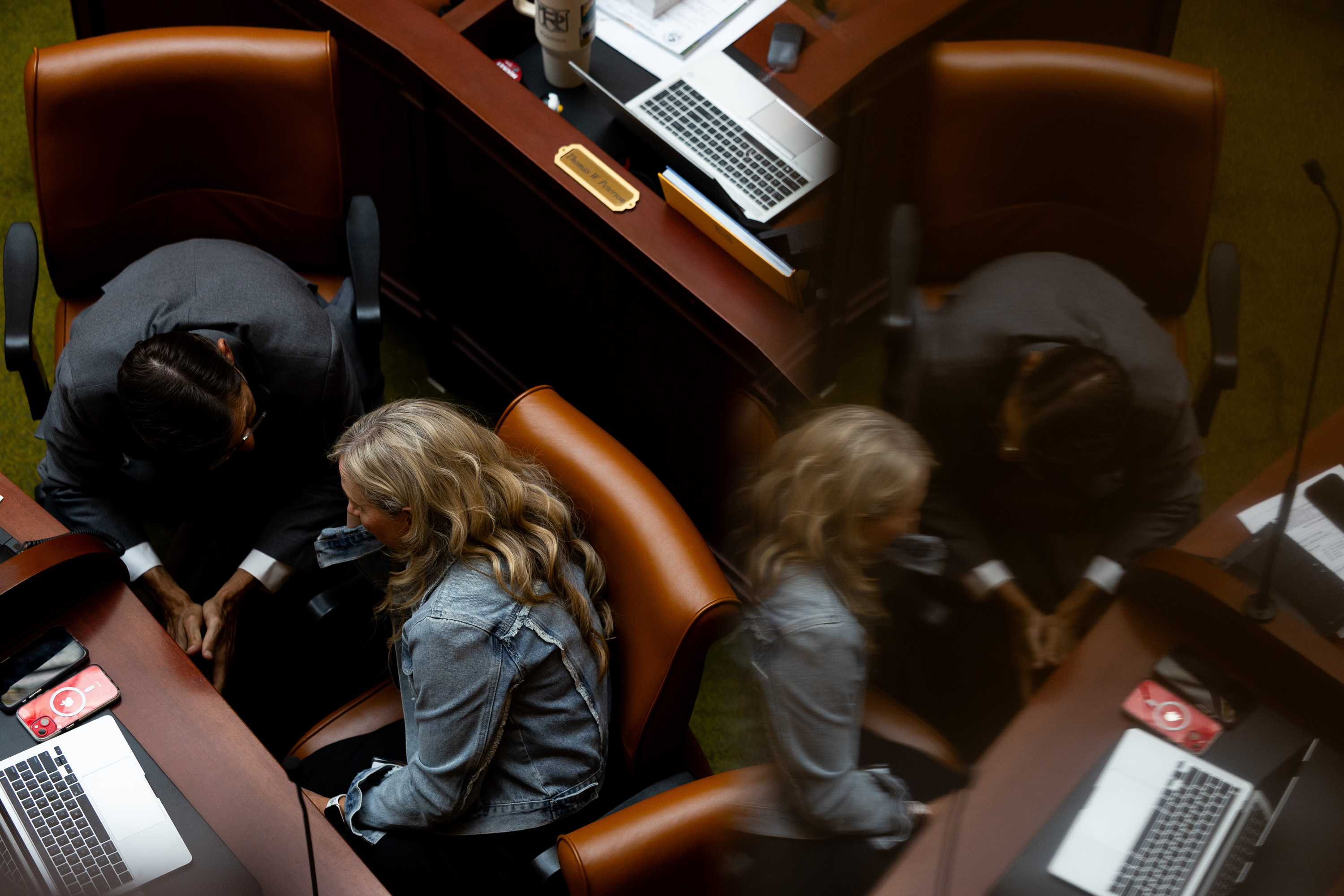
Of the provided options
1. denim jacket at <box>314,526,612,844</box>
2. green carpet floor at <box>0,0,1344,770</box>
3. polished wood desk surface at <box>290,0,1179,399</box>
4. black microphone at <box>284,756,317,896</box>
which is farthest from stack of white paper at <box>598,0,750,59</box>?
green carpet floor at <box>0,0,1344,770</box>

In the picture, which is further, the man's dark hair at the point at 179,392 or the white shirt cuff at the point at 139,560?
the white shirt cuff at the point at 139,560

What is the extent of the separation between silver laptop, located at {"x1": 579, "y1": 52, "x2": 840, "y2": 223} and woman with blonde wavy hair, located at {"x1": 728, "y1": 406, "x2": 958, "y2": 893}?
3.54 feet

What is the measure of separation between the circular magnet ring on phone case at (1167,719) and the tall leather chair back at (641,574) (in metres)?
0.75

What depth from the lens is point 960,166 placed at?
610mm

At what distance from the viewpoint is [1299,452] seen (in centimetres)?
48

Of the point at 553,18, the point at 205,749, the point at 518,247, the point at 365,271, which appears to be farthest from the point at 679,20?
the point at 205,749

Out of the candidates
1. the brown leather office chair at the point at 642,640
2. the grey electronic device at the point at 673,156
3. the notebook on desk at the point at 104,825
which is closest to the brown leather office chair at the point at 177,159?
the grey electronic device at the point at 673,156

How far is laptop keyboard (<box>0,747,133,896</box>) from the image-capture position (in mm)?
1168

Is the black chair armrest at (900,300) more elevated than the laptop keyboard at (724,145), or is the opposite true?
the black chair armrest at (900,300)

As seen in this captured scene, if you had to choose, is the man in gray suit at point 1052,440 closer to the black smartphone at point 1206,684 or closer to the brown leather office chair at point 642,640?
the black smartphone at point 1206,684

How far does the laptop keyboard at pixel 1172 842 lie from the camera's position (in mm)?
410

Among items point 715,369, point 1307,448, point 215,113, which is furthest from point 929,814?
point 215,113

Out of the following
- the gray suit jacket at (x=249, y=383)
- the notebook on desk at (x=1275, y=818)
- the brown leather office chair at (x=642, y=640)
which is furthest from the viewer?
the gray suit jacket at (x=249, y=383)

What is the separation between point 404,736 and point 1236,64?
139 centimetres
